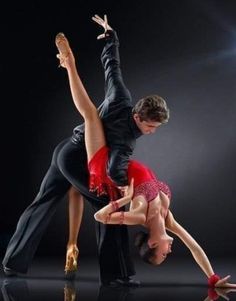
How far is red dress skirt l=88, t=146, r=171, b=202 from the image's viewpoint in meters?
2.76

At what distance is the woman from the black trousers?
0.35 ft

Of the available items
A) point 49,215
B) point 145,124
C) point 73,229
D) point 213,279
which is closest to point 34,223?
point 49,215

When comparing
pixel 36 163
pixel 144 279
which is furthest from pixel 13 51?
pixel 144 279

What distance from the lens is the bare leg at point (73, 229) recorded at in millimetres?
3121

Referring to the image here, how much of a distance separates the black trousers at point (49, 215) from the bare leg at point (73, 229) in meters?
0.10

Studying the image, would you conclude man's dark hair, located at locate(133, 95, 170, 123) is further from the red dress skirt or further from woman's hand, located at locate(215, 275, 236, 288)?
woman's hand, located at locate(215, 275, 236, 288)

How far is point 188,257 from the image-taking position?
12.8 feet

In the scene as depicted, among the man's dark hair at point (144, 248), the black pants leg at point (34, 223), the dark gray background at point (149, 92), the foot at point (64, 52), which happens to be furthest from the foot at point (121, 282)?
the dark gray background at point (149, 92)

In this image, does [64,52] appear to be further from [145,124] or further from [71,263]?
[71,263]

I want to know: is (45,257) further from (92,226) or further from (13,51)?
(13,51)

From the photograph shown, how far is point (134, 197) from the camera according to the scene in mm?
2746

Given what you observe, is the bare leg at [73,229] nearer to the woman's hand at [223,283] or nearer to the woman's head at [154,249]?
the woman's head at [154,249]

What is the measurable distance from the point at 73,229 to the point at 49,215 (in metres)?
0.16

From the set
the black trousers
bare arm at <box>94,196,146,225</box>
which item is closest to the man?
the black trousers
